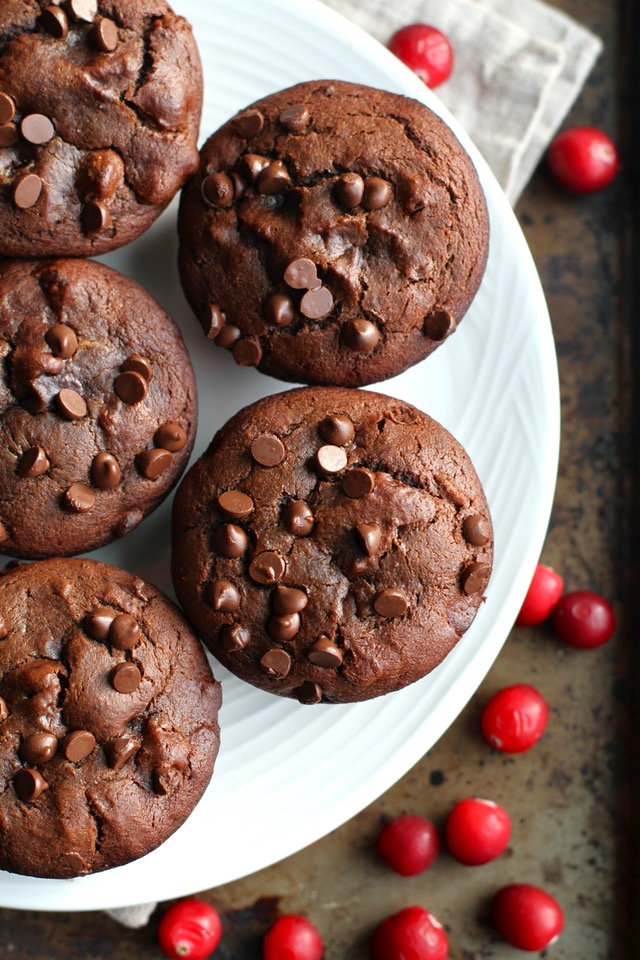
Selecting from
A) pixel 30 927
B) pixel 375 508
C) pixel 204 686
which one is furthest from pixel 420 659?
pixel 30 927

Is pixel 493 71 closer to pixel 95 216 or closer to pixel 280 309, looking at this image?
pixel 280 309

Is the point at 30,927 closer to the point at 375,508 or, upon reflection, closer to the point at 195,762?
the point at 195,762

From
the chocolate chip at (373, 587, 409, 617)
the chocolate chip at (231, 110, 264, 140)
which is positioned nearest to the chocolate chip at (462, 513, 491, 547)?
the chocolate chip at (373, 587, 409, 617)

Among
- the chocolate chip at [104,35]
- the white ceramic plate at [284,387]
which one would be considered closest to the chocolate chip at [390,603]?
the white ceramic plate at [284,387]

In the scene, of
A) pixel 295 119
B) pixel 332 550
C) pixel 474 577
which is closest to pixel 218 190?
pixel 295 119

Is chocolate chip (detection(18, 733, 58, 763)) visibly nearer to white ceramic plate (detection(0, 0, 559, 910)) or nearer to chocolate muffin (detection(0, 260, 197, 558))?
chocolate muffin (detection(0, 260, 197, 558))

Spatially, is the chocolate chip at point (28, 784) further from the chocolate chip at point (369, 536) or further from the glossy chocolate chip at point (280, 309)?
the glossy chocolate chip at point (280, 309)
